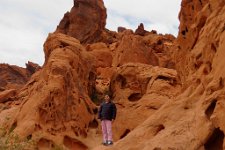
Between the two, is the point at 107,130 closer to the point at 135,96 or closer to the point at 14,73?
the point at 135,96

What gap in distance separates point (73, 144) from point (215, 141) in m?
12.7

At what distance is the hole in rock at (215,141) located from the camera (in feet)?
35.2

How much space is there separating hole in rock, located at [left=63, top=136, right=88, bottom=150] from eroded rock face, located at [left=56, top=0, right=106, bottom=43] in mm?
30051

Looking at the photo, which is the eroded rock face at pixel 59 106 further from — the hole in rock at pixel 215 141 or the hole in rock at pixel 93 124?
the hole in rock at pixel 215 141

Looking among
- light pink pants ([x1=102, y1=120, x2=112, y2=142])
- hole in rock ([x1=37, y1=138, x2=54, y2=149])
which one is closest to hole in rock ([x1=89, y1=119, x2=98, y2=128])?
hole in rock ([x1=37, y1=138, x2=54, y2=149])

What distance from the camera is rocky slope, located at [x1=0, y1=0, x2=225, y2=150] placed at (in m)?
11.4

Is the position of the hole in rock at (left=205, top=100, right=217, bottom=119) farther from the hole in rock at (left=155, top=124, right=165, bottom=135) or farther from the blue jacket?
the blue jacket

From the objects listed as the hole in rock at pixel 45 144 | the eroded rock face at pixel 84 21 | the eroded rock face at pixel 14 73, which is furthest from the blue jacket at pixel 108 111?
the eroded rock face at pixel 14 73

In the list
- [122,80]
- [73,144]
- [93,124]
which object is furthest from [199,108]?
[122,80]

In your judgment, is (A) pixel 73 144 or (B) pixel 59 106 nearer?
(A) pixel 73 144

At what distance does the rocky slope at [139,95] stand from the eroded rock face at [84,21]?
40.9 ft

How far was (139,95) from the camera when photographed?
93.6 ft

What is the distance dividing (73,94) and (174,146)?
1388 centimetres

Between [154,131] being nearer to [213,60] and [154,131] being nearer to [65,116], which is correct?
[213,60]
